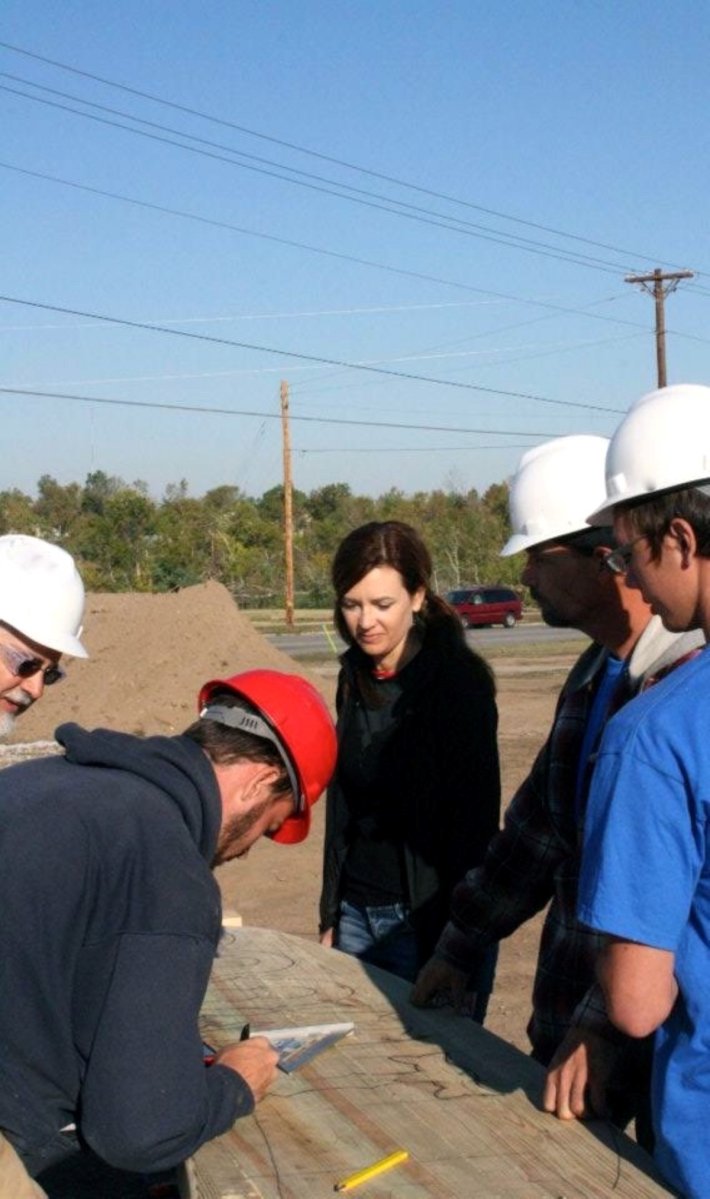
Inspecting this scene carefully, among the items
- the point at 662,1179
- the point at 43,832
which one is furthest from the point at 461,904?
the point at 43,832

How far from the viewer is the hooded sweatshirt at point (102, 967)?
200 centimetres

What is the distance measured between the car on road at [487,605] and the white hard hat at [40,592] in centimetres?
3640

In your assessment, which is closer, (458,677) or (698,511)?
(698,511)

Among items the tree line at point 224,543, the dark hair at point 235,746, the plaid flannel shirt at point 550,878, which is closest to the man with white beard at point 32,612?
the dark hair at point 235,746

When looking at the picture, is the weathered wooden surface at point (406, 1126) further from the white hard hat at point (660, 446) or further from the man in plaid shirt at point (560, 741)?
the white hard hat at point (660, 446)

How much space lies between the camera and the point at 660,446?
195 centimetres

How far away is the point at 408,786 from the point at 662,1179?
1.77 m

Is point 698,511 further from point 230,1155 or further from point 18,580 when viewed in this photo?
point 18,580

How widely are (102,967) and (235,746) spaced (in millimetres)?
440

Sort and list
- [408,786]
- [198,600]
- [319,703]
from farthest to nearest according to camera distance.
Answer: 1. [198,600]
2. [408,786]
3. [319,703]

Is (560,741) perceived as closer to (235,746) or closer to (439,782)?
(235,746)

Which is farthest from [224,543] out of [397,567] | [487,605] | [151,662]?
[397,567]

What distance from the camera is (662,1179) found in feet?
6.65

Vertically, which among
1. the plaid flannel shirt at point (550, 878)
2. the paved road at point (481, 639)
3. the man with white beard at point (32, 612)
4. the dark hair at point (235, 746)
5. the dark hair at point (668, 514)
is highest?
the dark hair at point (668, 514)
